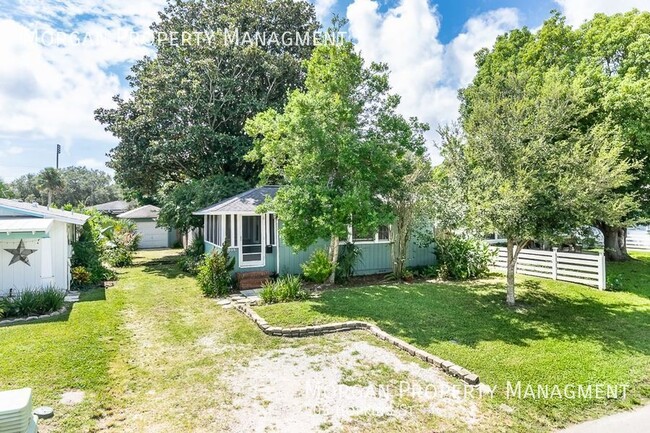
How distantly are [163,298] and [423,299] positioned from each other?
8.22 m

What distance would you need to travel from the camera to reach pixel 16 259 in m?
10.2

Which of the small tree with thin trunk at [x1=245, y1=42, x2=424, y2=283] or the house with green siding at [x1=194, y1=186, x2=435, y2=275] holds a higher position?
the small tree with thin trunk at [x1=245, y1=42, x2=424, y2=283]

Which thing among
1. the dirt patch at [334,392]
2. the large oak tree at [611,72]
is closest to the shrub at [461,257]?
the large oak tree at [611,72]

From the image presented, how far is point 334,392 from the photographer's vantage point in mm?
5359

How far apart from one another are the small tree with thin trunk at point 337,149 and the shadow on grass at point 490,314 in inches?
92.5

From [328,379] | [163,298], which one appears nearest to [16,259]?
[163,298]

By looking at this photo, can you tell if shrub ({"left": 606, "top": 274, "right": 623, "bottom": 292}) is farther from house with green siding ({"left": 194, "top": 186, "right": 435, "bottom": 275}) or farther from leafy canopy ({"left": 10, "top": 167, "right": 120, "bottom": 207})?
leafy canopy ({"left": 10, "top": 167, "right": 120, "bottom": 207})

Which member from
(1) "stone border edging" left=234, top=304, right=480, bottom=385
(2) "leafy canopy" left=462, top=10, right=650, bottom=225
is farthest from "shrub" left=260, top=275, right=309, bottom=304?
(2) "leafy canopy" left=462, top=10, right=650, bottom=225

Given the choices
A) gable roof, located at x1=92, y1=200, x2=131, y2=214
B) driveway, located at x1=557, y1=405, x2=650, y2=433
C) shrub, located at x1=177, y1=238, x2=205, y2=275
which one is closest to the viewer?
driveway, located at x1=557, y1=405, x2=650, y2=433

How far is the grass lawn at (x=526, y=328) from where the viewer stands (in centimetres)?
548

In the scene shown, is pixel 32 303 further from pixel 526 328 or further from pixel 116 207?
pixel 116 207

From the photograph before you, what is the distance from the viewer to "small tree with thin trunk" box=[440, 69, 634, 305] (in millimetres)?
8484

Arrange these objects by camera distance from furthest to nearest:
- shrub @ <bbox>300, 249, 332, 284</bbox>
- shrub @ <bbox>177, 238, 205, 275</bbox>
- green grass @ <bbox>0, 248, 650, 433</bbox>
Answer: shrub @ <bbox>177, 238, 205, 275</bbox> < shrub @ <bbox>300, 249, 332, 284</bbox> < green grass @ <bbox>0, 248, 650, 433</bbox>

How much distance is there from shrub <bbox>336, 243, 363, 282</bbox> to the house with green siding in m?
0.44
